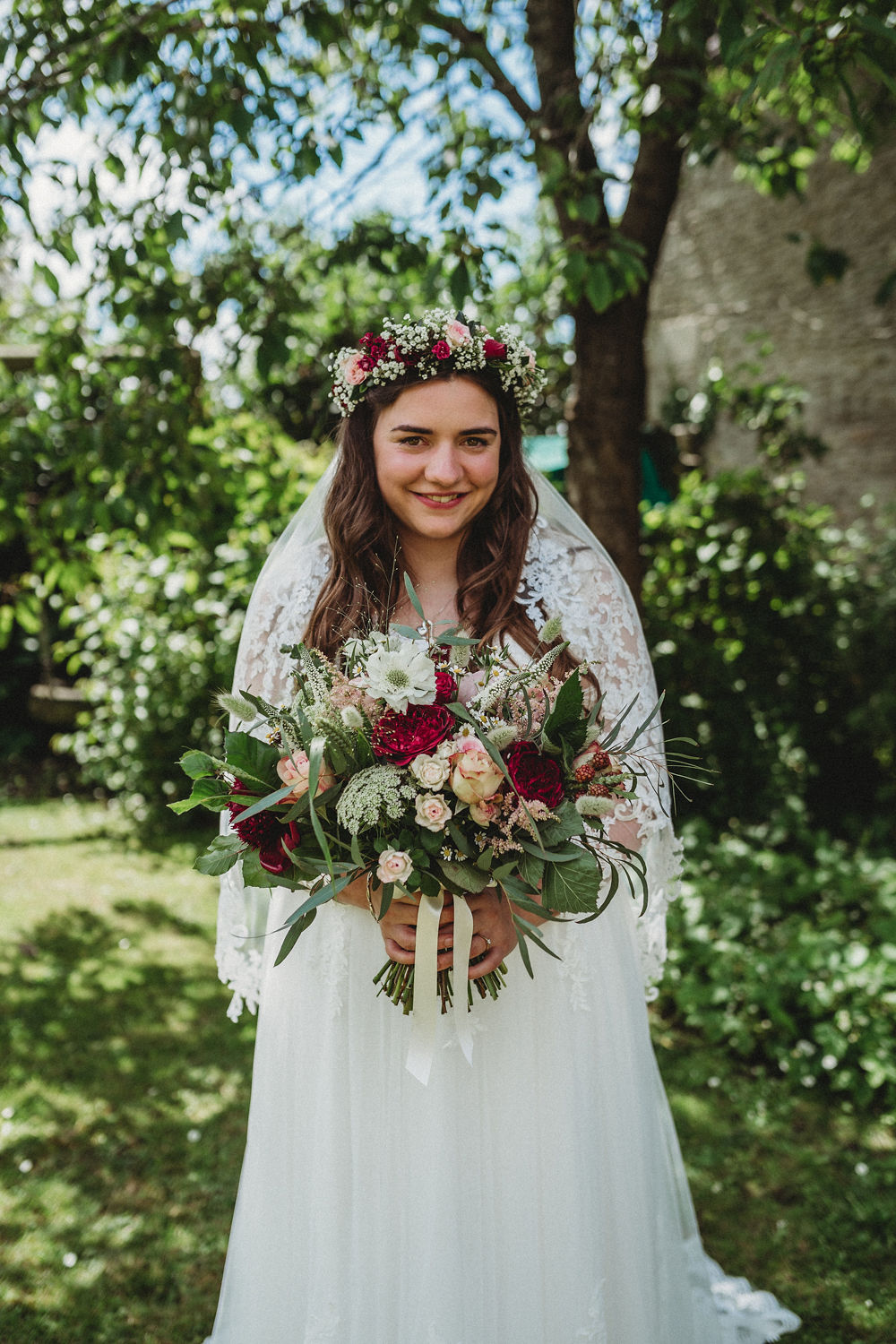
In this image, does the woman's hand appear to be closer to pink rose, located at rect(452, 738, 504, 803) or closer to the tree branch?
pink rose, located at rect(452, 738, 504, 803)

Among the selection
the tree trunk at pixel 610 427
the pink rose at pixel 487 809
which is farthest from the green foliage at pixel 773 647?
the pink rose at pixel 487 809

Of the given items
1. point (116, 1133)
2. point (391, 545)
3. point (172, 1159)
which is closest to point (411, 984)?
point (391, 545)

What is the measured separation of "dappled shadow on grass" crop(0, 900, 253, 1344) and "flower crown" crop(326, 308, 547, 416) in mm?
2514

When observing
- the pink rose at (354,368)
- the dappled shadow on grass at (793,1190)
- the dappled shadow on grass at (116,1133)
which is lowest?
the dappled shadow on grass at (116,1133)

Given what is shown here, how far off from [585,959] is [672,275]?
25.0 feet

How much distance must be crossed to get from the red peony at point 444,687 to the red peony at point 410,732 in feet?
0.05

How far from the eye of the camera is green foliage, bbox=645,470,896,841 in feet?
18.3

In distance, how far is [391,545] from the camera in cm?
A: 225

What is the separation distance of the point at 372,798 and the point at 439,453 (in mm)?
877

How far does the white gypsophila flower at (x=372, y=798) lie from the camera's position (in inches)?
61.1

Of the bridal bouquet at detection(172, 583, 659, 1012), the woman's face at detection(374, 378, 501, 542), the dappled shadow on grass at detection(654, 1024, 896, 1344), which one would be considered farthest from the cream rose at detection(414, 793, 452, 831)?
the dappled shadow on grass at detection(654, 1024, 896, 1344)

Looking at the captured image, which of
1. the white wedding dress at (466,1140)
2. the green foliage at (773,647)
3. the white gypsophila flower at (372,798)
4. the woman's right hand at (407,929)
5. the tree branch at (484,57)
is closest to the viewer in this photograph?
the white gypsophila flower at (372,798)

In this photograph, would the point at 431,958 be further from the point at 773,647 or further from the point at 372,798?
the point at 773,647

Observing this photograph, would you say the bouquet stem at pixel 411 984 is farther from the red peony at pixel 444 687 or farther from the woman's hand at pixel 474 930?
the red peony at pixel 444 687
